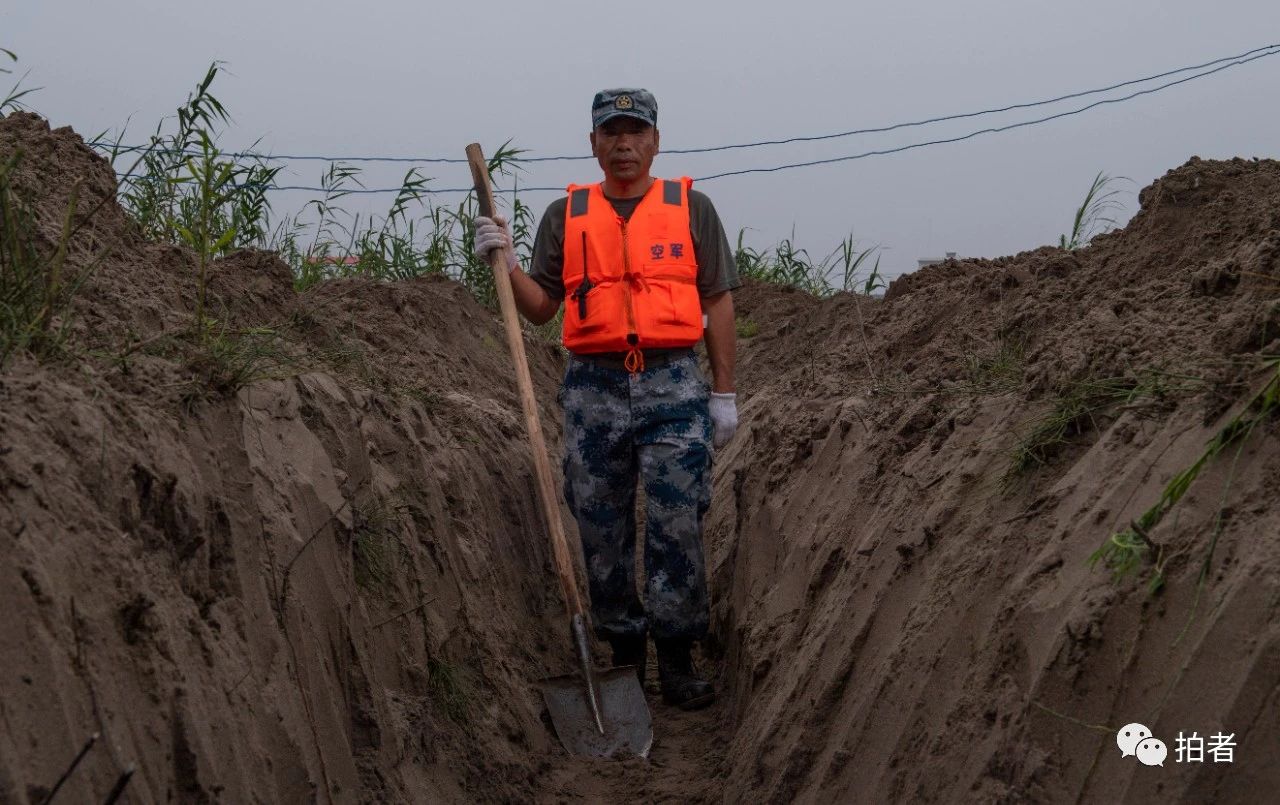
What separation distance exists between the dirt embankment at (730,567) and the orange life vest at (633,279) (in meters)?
0.82

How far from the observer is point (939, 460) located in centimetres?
413

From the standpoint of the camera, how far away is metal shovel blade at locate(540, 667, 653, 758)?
500 centimetres

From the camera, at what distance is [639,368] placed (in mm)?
5355

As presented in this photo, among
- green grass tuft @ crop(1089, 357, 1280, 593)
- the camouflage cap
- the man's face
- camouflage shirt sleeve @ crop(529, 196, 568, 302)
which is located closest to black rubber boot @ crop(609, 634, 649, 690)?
camouflage shirt sleeve @ crop(529, 196, 568, 302)

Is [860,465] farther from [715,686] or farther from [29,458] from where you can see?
[29,458]

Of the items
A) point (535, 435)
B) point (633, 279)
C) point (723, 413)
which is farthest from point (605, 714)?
point (633, 279)

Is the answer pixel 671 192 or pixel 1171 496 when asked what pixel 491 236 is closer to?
pixel 671 192

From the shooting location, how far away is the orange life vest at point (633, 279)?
209 inches

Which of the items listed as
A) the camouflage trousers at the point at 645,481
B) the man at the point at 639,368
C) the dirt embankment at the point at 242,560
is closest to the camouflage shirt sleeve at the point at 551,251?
the man at the point at 639,368

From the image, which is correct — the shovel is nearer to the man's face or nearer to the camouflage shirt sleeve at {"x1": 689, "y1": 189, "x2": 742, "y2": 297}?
the man's face

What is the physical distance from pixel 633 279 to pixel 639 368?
14.2 inches

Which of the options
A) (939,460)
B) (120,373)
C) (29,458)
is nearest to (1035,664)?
(939,460)

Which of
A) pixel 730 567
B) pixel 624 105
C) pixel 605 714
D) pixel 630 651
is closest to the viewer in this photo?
pixel 605 714

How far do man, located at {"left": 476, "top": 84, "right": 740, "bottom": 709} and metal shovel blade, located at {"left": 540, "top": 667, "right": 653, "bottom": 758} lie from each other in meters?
0.35
